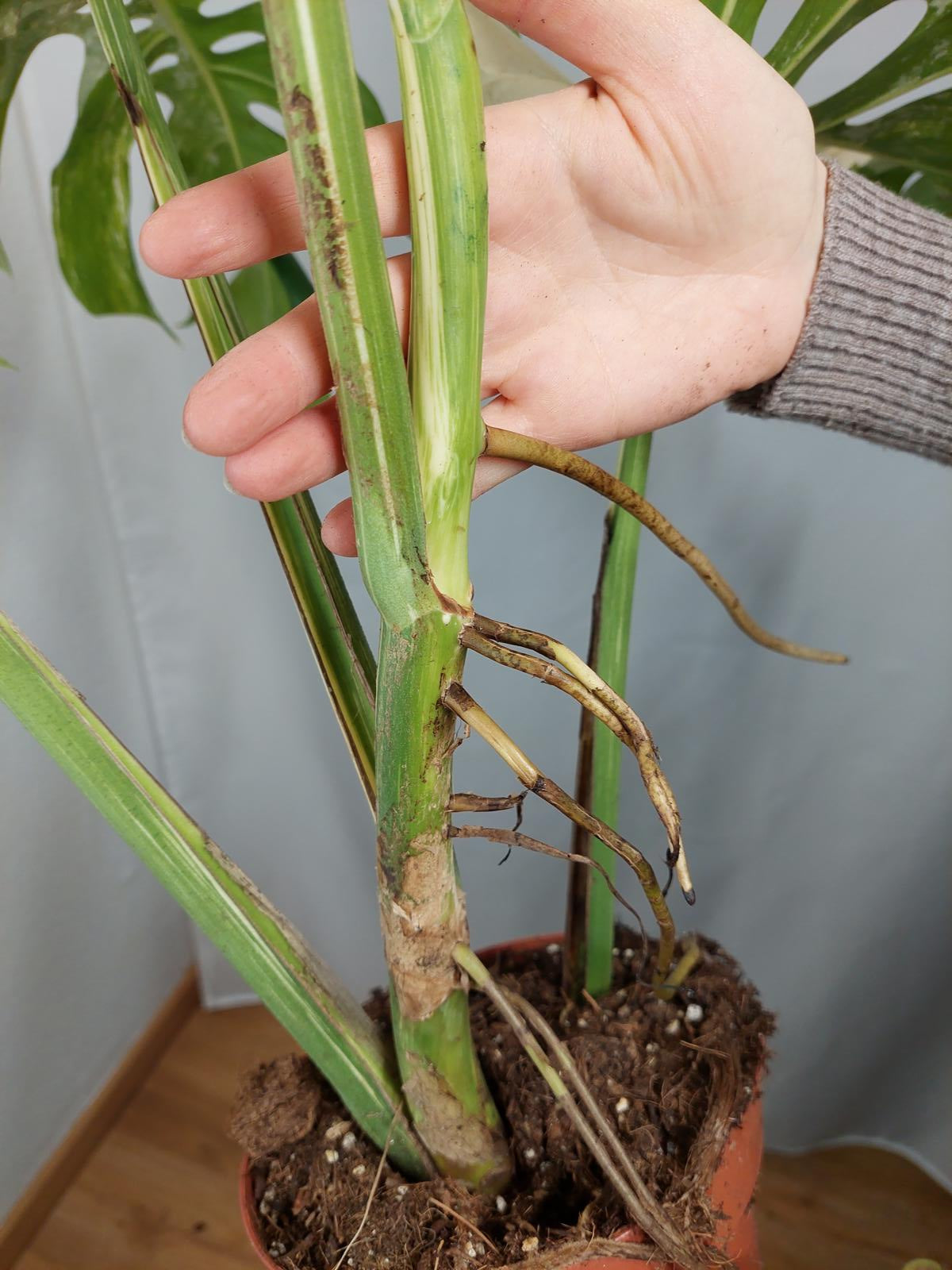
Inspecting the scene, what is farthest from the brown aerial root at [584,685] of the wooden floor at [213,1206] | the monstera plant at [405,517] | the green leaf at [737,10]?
the wooden floor at [213,1206]

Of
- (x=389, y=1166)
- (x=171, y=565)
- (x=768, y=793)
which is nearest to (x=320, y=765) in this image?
(x=171, y=565)

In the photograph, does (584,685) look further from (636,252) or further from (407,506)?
(636,252)

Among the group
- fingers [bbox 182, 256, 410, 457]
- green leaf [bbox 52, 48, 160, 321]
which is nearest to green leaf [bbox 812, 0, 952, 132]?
fingers [bbox 182, 256, 410, 457]

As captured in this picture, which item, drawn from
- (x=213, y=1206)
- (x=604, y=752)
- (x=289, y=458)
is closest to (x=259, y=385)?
(x=289, y=458)

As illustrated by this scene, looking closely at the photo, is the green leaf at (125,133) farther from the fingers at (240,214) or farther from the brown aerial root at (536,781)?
the brown aerial root at (536,781)

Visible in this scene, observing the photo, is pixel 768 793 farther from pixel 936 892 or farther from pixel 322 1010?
pixel 322 1010

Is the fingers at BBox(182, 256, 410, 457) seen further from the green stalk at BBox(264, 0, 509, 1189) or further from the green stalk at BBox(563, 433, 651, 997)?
the green stalk at BBox(563, 433, 651, 997)
